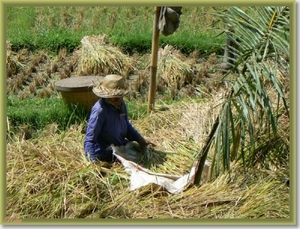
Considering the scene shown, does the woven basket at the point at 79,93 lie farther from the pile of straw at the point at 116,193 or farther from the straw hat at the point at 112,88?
the straw hat at the point at 112,88

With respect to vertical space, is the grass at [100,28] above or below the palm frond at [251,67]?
above

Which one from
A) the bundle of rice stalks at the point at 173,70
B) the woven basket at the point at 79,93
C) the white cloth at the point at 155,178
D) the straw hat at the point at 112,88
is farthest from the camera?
the bundle of rice stalks at the point at 173,70

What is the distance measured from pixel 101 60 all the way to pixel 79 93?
1.47 m

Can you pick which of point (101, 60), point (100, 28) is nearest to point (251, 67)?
point (101, 60)

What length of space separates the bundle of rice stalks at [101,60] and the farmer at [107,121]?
8.69 ft

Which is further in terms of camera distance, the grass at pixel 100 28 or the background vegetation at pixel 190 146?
the grass at pixel 100 28

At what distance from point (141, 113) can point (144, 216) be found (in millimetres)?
2232

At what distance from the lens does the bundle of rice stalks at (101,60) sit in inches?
323

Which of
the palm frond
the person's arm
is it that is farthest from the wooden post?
the palm frond

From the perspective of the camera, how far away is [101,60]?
8242 millimetres

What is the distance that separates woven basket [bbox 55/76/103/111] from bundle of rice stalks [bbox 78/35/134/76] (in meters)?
1.20

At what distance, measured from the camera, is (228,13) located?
496cm

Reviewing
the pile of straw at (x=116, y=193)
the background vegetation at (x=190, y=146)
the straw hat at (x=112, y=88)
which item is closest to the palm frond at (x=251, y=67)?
the background vegetation at (x=190, y=146)

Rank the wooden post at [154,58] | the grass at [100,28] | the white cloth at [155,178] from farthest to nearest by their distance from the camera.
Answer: the grass at [100,28], the wooden post at [154,58], the white cloth at [155,178]
